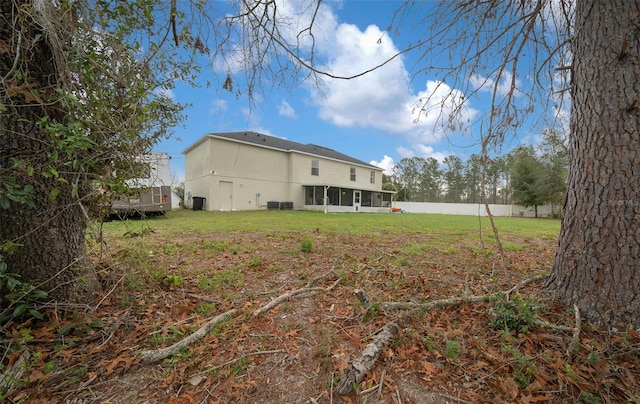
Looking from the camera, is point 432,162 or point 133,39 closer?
point 133,39

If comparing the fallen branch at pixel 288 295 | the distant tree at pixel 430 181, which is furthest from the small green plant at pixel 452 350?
the distant tree at pixel 430 181

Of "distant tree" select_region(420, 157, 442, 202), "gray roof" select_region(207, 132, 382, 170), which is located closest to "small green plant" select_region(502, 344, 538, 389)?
"gray roof" select_region(207, 132, 382, 170)

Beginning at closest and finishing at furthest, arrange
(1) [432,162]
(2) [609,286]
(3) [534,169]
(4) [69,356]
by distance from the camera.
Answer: (4) [69,356] → (2) [609,286] → (3) [534,169] → (1) [432,162]

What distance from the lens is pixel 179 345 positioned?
1.77m

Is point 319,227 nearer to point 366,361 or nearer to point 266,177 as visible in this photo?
point 366,361

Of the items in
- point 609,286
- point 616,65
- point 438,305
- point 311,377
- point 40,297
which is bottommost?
point 311,377

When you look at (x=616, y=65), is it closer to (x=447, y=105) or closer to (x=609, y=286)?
(x=447, y=105)

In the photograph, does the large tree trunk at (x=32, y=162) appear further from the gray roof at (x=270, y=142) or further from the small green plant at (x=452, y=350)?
the gray roof at (x=270, y=142)

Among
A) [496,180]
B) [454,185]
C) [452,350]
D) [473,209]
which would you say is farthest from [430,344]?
[454,185]

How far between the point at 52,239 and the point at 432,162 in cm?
3860

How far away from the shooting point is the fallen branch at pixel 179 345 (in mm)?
1670

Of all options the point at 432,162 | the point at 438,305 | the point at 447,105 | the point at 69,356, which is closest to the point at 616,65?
the point at 447,105

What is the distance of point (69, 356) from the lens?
1656mm

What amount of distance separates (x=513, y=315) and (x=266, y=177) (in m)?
17.3
